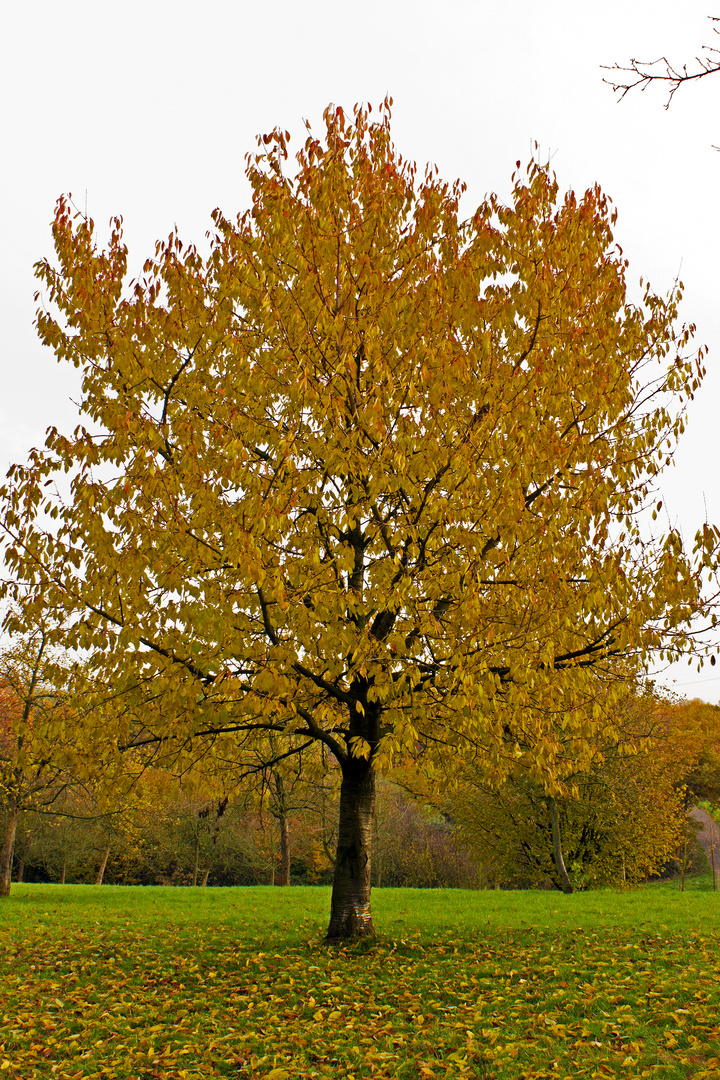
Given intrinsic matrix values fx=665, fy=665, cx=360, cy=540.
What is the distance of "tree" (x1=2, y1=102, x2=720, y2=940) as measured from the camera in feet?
18.7

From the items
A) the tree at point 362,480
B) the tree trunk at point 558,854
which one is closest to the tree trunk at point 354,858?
the tree at point 362,480

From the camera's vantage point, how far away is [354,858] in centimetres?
790

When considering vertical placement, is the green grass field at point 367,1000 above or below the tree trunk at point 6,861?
above

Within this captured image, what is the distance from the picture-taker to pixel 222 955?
7.80 meters

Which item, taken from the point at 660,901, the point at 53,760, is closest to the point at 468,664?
the point at 53,760

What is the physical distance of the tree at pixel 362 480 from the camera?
5.71 meters

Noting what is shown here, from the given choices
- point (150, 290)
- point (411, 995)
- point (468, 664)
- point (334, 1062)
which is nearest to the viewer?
point (334, 1062)

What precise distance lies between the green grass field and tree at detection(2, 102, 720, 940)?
5.24 ft

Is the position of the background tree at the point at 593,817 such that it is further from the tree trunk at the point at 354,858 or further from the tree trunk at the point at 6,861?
the tree trunk at the point at 6,861

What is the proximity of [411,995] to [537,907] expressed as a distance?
7.96 m

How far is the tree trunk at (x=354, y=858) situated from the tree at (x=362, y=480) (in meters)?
0.03

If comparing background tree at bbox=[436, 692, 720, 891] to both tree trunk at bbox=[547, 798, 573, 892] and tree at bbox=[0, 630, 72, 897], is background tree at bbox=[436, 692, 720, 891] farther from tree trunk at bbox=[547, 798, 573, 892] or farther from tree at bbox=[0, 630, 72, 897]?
tree at bbox=[0, 630, 72, 897]

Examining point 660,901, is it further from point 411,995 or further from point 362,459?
point 362,459

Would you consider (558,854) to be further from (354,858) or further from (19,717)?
(19,717)
